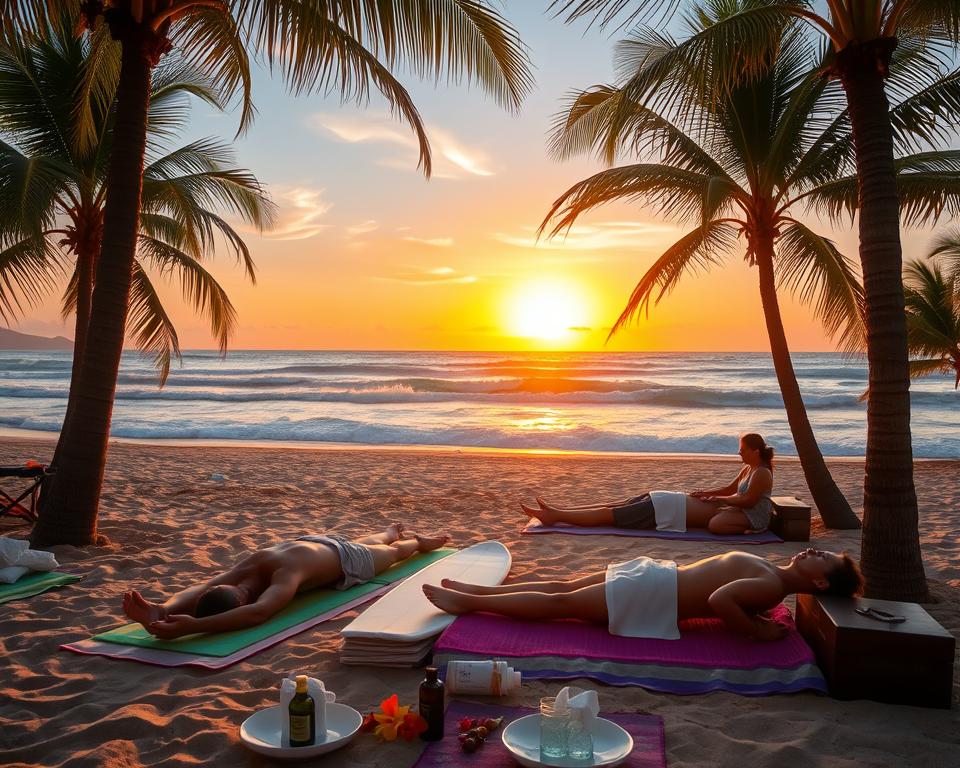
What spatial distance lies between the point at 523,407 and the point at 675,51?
65.0 feet

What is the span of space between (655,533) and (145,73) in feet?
20.3

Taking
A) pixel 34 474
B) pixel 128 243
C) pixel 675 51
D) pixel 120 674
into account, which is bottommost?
pixel 120 674

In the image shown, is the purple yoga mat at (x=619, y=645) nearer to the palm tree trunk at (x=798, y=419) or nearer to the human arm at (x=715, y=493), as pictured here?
the human arm at (x=715, y=493)

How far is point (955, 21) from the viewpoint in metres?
4.67

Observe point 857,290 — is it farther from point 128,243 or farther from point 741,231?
point 128,243

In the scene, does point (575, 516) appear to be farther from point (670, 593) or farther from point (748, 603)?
point (748, 603)

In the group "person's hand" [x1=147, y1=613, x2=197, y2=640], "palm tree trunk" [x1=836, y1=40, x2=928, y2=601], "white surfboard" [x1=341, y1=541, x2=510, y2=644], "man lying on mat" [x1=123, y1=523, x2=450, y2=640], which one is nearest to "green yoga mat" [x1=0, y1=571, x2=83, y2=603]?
"man lying on mat" [x1=123, y1=523, x2=450, y2=640]

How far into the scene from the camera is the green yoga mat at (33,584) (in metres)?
4.81

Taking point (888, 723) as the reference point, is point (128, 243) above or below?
above

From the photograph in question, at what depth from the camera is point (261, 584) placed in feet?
14.8

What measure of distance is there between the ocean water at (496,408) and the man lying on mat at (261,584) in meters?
10.7

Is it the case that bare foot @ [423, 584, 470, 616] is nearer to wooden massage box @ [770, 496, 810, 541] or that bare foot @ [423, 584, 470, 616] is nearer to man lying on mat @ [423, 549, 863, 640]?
man lying on mat @ [423, 549, 863, 640]

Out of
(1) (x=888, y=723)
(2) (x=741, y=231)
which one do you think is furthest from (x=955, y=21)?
(1) (x=888, y=723)

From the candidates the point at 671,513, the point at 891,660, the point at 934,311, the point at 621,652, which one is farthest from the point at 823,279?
the point at 934,311
